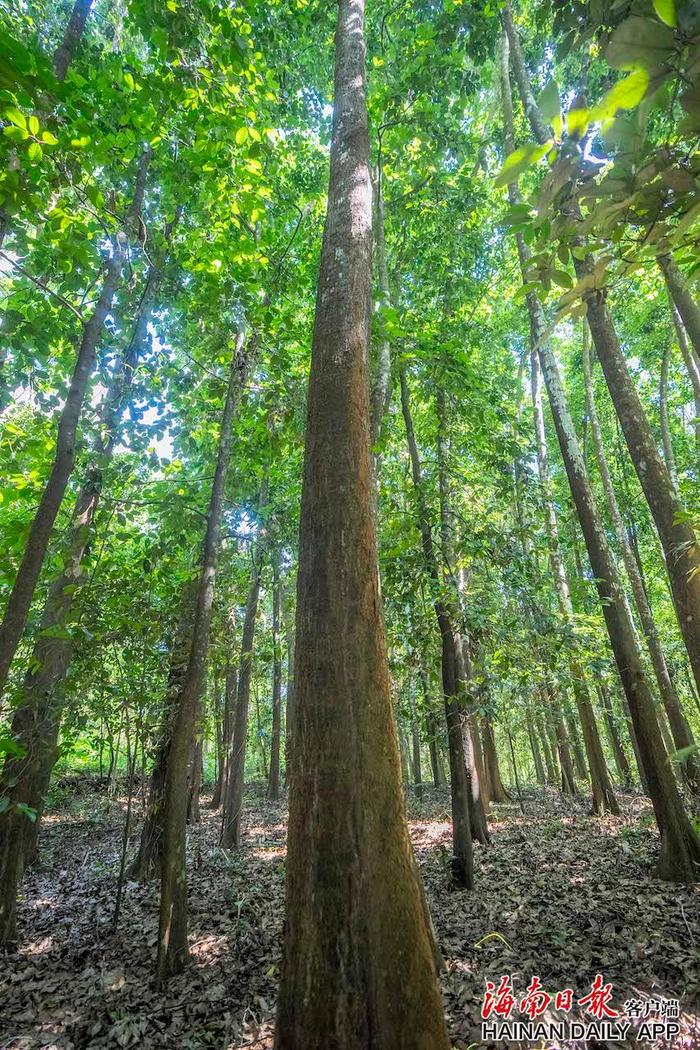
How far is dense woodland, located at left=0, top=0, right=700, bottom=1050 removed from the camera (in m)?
1.86

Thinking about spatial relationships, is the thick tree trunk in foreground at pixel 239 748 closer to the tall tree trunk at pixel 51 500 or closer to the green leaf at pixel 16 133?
the tall tree trunk at pixel 51 500

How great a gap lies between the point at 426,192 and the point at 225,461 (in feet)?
21.4

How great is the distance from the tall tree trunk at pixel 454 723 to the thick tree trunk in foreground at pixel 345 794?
4.40 meters

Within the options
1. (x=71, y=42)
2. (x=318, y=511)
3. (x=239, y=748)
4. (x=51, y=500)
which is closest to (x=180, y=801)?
(x=51, y=500)

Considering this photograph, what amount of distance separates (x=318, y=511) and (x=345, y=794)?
124cm

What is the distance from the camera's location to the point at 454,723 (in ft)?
23.6

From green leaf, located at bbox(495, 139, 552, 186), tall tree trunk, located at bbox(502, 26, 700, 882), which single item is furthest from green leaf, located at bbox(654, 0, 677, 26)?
tall tree trunk, located at bbox(502, 26, 700, 882)

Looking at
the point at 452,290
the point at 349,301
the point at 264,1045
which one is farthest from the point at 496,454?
the point at 264,1045

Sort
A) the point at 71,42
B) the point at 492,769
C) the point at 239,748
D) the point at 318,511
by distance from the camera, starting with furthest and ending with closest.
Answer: the point at 492,769
the point at 239,748
the point at 71,42
the point at 318,511

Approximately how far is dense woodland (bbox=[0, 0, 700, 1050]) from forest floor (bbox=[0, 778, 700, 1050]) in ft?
0.15

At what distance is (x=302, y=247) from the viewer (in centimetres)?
913

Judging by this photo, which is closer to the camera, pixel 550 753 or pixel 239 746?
pixel 239 746

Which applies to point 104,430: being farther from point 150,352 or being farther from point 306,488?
point 306,488

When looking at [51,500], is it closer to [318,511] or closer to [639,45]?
[318,511]
